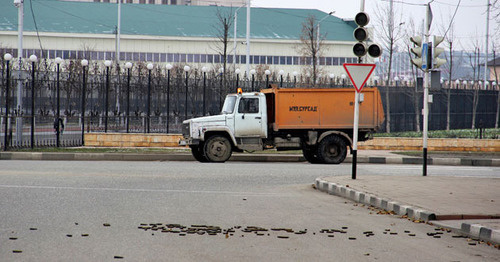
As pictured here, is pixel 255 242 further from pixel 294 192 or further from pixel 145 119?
pixel 145 119

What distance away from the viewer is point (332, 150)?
22.7m

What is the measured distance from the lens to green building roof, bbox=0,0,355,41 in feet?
247

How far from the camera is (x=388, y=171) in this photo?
64.4ft

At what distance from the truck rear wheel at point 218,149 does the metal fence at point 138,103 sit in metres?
5.61

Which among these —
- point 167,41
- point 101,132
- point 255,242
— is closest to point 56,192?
point 255,242

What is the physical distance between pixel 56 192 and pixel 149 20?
69027mm

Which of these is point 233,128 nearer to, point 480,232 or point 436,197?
point 436,197

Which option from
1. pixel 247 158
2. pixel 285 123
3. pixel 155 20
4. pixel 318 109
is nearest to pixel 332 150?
pixel 318 109

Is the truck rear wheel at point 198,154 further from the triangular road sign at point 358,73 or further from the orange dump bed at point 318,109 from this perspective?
the triangular road sign at point 358,73

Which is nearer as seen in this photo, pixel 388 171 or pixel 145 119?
pixel 388 171

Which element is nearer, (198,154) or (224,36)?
(198,154)

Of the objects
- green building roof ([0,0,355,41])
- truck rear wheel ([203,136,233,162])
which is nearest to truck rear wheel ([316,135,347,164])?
truck rear wheel ([203,136,233,162])

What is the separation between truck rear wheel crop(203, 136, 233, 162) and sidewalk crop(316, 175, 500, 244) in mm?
7074

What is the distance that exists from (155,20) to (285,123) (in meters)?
61.0
